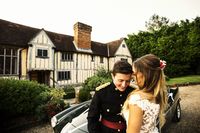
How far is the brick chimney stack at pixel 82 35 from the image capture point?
21594 millimetres

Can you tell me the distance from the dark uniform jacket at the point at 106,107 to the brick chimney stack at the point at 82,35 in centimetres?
1910

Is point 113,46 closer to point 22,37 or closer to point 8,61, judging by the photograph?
point 22,37

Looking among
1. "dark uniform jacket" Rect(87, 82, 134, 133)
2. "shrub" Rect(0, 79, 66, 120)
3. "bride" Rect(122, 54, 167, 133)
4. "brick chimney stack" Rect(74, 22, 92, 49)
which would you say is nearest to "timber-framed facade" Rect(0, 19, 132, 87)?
"brick chimney stack" Rect(74, 22, 92, 49)

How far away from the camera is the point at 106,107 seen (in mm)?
2496

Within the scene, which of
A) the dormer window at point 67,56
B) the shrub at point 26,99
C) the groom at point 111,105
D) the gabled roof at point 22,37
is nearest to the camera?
the groom at point 111,105

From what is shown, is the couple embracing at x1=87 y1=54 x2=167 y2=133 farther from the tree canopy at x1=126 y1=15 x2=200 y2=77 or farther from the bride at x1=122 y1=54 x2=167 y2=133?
the tree canopy at x1=126 y1=15 x2=200 y2=77

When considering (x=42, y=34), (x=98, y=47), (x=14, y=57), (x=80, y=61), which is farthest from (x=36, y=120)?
(x=98, y=47)

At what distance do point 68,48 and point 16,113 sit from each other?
1361 centimetres

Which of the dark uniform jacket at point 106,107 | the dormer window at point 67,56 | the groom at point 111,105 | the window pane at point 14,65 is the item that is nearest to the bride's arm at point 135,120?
the groom at point 111,105

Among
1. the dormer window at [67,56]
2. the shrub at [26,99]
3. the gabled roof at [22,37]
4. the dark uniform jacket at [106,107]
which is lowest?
the shrub at [26,99]

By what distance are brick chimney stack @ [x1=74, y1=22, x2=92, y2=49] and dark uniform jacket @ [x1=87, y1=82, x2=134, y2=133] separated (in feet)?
62.7

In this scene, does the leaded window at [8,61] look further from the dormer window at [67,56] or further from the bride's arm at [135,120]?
the bride's arm at [135,120]

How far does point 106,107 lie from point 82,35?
20211mm

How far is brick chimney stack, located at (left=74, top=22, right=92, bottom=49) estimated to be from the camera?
21594mm
